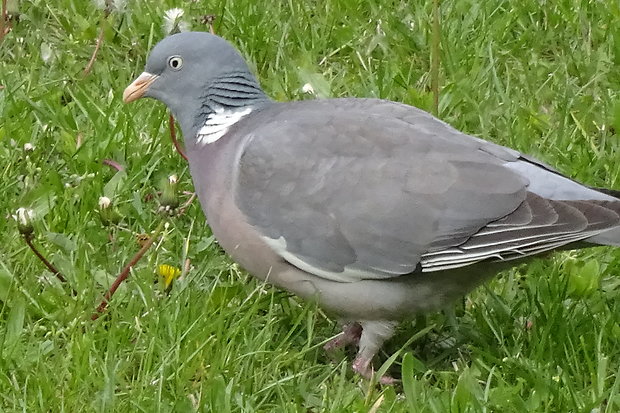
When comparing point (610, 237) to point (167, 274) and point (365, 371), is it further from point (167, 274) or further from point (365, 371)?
point (167, 274)

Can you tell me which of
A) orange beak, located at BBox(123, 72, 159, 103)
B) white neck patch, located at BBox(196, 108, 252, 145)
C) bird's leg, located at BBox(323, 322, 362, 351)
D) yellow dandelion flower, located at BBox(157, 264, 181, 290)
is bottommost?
bird's leg, located at BBox(323, 322, 362, 351)

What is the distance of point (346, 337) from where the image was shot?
379 centimetres

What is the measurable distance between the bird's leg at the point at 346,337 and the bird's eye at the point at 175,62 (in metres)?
0.99

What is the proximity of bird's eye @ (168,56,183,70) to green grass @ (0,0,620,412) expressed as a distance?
0.61m

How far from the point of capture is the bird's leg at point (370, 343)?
357 centimetres

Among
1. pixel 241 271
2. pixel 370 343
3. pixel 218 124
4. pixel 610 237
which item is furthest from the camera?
pixel 241 271

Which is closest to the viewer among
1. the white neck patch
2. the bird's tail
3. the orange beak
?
the bird's tail

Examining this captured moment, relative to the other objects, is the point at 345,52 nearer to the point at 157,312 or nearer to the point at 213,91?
A: the point at 213,91

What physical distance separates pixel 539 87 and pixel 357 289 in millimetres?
1986

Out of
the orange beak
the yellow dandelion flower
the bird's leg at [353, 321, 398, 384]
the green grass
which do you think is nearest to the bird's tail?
the green grass

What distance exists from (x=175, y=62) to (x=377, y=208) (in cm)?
88

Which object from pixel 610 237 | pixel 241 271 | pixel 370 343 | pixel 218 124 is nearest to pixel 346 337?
pixel 370 343

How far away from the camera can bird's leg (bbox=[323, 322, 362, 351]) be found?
375 cm

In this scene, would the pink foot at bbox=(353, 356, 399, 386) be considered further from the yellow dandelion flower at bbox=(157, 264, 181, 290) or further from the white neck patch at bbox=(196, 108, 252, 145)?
the white neck patch at bbox=(196, 108, 252, 145)
